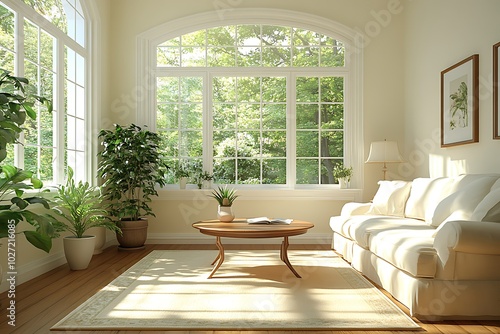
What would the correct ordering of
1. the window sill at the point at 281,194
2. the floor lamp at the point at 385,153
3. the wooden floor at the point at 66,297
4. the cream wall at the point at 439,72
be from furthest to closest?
the window sill at the point at 281,194 < the floor lamp at the point at 385,153 < the cream wall at the point at 439,72 < the wooden floor at the point at 66,297

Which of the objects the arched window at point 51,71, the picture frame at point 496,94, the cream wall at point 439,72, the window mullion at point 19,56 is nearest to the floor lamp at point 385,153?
the cream wall at point 439,72

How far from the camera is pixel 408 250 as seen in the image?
3186mm

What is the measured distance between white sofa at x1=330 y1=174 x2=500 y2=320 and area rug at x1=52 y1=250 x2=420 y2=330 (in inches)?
6.7

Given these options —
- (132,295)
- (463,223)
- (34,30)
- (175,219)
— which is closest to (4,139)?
(132,295)

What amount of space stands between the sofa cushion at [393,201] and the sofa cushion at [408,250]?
3.92ft

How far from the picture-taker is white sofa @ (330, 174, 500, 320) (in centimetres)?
296

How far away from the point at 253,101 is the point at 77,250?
3.16m

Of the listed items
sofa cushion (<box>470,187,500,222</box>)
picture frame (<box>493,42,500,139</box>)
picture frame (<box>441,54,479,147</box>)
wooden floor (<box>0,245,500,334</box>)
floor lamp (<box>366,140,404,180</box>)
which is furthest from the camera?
floor lamp (<box>366,140,404,180</box>)

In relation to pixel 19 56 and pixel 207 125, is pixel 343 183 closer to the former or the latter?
pixel 207 125

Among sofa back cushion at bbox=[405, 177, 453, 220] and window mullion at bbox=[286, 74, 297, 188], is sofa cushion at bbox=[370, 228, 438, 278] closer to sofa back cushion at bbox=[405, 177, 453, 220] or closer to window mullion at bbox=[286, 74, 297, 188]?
sofa back cushion at bbox=[405, 177, 453, 220]

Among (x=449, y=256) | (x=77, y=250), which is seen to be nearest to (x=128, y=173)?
(x=77, y=250)

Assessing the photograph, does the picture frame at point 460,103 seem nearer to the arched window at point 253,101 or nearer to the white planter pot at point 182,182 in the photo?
the arched window at point 253,101

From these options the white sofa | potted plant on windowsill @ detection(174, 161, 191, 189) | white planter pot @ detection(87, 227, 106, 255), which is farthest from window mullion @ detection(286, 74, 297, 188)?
white planter pot @ detection(87, 227, 106, 255)

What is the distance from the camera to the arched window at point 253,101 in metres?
6.69
